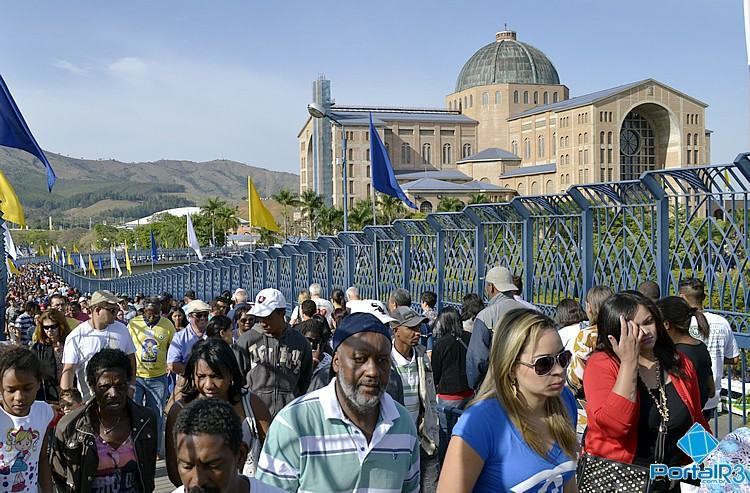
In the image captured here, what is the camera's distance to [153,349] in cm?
920

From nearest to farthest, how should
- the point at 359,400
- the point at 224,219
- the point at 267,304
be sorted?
the point at 359,400, the point at 267,304, the point at 224,219

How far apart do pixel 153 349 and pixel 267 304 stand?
3540mm

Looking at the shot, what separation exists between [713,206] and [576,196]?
2.36 meters

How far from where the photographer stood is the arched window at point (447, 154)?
374 feet

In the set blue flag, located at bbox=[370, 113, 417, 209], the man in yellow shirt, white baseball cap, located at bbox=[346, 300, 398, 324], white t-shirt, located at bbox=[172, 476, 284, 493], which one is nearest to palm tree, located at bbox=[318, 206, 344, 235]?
blue flag, located at bbox=[370, 113, 417, 209]

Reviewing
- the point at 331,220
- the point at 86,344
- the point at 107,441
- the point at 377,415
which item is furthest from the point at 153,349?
the point at 331,220

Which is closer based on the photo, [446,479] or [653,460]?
[446,479]

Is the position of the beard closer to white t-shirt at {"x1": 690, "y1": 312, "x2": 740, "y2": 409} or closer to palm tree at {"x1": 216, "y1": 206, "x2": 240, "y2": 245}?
white t-shirt at {"x1": 690, "y1": 312, "x2": 740, "y2": 409}

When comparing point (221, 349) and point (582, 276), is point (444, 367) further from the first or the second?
point (582, 276)

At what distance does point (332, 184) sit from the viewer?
10956cm

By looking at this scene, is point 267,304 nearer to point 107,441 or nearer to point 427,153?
point 107,441

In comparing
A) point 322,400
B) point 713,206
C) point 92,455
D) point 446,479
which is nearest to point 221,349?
point 92,455

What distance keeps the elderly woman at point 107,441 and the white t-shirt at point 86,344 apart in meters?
2.75

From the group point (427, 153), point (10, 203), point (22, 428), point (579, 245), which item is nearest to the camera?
point (22, 428)
